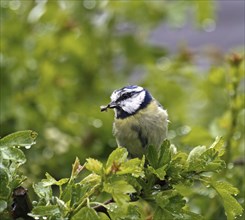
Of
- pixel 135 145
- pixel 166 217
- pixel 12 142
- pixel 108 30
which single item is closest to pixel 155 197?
pixel 166 217

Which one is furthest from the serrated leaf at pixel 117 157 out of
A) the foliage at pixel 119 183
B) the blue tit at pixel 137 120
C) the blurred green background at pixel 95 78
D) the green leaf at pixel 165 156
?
the blurred green background at pixel 95 78

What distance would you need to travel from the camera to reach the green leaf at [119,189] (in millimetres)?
1030

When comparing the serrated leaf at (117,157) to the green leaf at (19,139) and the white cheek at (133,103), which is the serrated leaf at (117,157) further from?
the white cheek at (133,103)

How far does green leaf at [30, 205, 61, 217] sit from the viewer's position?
1.04m

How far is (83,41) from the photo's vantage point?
7.89ft

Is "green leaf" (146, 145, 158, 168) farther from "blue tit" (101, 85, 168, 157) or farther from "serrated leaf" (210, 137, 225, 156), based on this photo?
"blue tit" (101, 85, 168, 157)

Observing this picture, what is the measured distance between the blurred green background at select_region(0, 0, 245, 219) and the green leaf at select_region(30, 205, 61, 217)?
80 centimetres

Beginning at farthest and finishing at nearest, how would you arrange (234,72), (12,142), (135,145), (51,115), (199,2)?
(199,2) → (51,115) → (234,72) → (135,145) → (12,142)

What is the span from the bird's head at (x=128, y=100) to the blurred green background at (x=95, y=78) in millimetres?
185

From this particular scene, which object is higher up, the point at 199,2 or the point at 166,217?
the point at 199,2

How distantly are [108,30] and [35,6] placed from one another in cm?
28

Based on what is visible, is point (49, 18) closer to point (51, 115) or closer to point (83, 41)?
point (83, 41)

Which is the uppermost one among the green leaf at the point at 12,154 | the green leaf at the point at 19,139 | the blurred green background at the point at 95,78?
the green leaf at the point at 19,139

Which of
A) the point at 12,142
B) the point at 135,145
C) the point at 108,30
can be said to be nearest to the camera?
the point at 12,142
